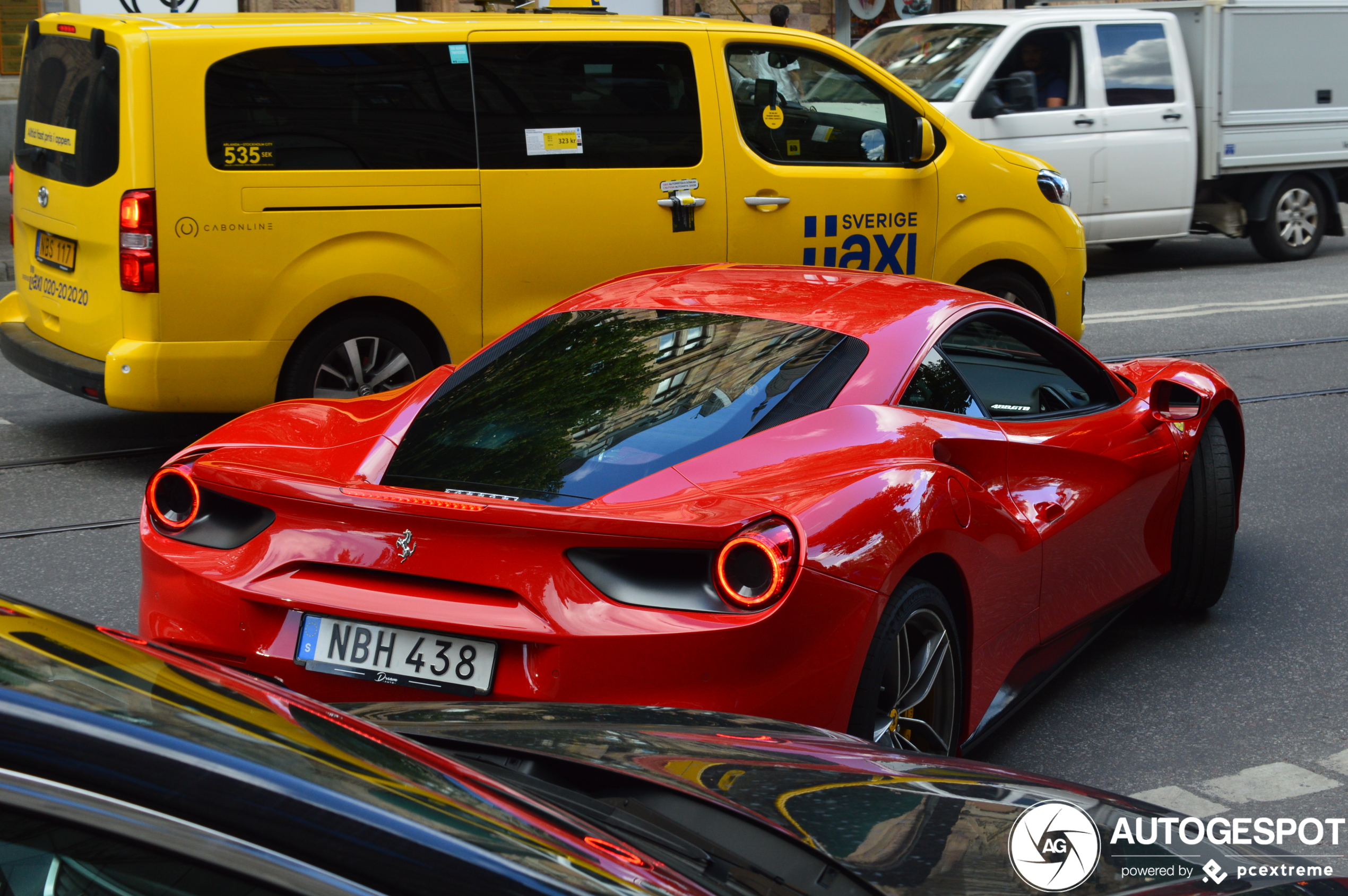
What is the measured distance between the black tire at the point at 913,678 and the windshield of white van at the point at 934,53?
9.16 metres

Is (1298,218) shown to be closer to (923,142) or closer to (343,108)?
(923,142)

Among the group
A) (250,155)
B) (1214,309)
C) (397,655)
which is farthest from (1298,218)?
(397,655)

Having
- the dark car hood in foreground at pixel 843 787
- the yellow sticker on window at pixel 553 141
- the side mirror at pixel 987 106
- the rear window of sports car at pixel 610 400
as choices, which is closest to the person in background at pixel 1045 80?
the side mirror at pixel 987 106

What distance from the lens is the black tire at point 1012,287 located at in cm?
827

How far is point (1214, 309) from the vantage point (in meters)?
11.6

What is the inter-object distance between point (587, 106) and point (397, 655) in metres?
4.48

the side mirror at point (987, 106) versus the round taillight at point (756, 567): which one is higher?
the side mirror at point (987, 106)

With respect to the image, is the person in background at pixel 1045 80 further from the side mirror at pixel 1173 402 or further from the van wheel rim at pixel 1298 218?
the side mirror at pixel 1173 402

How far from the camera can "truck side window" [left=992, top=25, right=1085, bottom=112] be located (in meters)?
12.2

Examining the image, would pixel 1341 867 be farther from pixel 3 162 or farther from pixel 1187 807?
pixel 3 162

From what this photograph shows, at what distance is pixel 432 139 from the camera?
6.71 m

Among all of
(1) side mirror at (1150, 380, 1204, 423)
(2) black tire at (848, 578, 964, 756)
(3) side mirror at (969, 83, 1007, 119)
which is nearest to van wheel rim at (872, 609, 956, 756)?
(2) black tire at (848, 578, 964, 756)

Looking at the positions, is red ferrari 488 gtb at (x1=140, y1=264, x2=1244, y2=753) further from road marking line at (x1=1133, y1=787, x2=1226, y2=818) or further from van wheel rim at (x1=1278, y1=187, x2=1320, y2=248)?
van wheel rim at (x1=1278, y1=187, x2=1320, y2=248)

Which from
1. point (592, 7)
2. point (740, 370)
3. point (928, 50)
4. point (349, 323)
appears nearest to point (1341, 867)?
point (740, 370)
